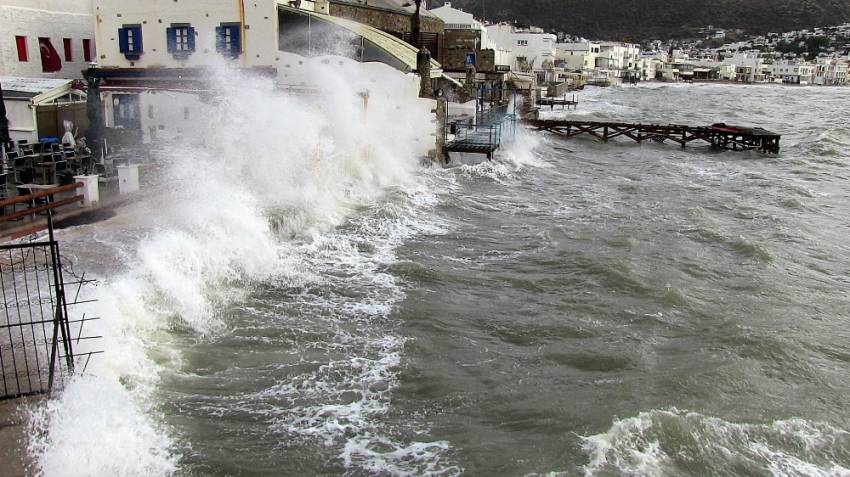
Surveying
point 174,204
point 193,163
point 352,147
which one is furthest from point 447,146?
point 174,204

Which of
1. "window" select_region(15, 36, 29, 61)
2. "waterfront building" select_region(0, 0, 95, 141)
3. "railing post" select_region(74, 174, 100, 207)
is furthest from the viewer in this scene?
"window" select_region(15, 36, 29, 61)

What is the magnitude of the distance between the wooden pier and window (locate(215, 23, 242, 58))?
25.2 meters

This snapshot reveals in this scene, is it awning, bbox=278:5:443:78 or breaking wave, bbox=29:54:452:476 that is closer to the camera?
breaking wave, bbox=29:54:452:476

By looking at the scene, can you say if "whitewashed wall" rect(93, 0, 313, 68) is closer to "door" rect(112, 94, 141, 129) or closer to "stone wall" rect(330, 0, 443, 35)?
"door" rect(112, 94, 141, 129)

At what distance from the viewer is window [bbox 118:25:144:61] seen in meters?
22.1

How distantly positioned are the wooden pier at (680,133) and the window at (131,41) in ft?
86.7

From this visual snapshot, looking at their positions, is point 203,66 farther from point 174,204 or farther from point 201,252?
point 201,252

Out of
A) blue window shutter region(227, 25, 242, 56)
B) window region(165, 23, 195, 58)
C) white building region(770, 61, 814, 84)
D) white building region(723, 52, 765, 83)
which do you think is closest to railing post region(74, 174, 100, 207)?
blue window shutter region(227, 25, 242, 56)

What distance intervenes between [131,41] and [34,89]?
12.9ft

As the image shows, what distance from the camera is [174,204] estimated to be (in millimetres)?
13898

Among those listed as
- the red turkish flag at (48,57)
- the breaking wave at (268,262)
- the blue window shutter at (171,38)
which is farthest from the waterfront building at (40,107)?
the blue window shutter at (171,38)

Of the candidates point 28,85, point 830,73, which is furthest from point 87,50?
point 830,73

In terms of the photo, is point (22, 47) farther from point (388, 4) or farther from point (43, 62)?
point (388, 4)

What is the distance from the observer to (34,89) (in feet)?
63.0
